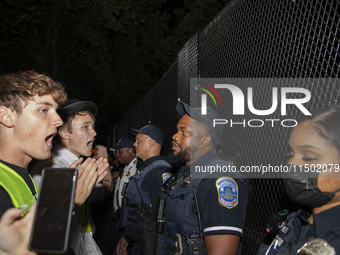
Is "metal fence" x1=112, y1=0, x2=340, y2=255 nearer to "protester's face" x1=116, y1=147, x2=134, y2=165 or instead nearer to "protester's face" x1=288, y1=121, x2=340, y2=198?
"protester's face" x1=288, y1=121, x2=340, y2=198

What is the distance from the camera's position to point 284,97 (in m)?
2.23

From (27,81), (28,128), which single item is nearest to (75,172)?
(28,128)

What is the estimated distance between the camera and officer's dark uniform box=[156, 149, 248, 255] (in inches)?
90.0

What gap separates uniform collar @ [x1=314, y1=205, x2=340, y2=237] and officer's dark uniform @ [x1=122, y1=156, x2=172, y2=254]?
8.10 ft

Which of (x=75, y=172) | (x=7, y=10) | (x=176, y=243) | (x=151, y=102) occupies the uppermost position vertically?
(x=7, y=10)

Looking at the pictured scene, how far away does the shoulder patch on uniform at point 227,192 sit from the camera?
7.61ft

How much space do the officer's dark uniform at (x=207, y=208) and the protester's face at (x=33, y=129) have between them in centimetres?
131

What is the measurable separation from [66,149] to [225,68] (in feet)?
6.81

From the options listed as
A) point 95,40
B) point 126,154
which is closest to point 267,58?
point 126,154

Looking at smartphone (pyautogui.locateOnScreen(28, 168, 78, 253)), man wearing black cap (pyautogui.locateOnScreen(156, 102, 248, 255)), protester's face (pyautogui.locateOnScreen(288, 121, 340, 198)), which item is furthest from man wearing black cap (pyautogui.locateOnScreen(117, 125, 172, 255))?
smartphone (pyautogui.locateOnScreen(28, 168, 78, 253))

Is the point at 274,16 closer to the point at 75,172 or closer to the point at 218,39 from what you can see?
the point at 218,39

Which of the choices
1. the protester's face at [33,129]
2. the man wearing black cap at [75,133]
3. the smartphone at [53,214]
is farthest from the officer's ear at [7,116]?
the man wearing black cap at [75,133]

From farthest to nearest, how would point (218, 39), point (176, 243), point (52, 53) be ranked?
point (52, 53) < point (218, 39) < point (176, 243)

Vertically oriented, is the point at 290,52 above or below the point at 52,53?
below
